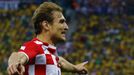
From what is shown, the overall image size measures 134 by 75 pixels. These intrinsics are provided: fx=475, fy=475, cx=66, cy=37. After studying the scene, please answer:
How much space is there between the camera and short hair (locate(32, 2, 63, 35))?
3.32 m

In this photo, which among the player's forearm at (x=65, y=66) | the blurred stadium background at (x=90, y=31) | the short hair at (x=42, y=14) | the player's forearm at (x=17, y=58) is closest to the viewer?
the player's forearm at (x=17, y=58)

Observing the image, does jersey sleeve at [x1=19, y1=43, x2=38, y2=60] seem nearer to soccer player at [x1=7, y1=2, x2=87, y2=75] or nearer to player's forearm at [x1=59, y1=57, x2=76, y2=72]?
soccer player at [x1=7, y1=2, x2=87, y2=75]

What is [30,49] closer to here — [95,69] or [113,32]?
[95,69]

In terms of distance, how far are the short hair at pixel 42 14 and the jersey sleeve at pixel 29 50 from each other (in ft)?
0.70

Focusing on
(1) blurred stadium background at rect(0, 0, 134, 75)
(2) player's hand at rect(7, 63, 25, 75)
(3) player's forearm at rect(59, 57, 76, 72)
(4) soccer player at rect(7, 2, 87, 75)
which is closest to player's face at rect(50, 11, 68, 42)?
(4) soccer player at rect(7, 2, 87, 75)

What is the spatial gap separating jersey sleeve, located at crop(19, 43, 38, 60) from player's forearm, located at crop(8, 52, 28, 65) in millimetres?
63

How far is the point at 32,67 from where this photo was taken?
3217 millimetres

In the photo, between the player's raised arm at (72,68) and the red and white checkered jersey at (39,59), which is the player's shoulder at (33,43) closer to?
the red and white checkered jersey at (39,59)

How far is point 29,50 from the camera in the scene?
3.13 metres

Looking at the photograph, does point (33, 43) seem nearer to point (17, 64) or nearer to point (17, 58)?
point (17, 58)

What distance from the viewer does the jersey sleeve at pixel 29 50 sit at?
122 inches

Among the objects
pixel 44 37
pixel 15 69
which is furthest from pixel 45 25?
pixel 15 69

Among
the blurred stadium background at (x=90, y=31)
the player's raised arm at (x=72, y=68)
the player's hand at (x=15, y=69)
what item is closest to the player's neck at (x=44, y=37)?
the player's raised arm at (x=72, y=68)

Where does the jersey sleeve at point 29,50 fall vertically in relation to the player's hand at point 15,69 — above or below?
above
